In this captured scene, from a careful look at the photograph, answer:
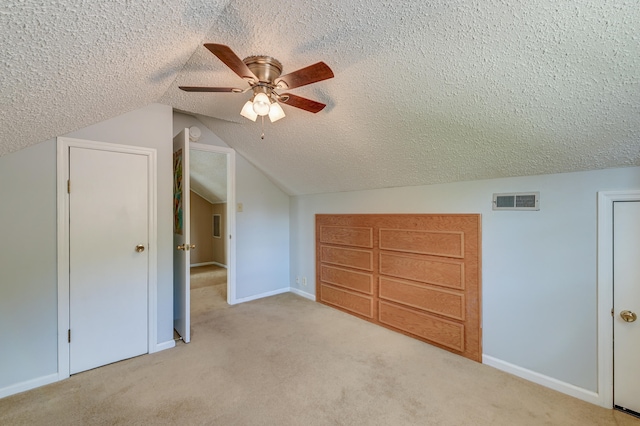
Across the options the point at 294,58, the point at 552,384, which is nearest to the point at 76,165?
the point at 294,58

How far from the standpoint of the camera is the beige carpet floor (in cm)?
176

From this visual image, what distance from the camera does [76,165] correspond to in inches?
88.0

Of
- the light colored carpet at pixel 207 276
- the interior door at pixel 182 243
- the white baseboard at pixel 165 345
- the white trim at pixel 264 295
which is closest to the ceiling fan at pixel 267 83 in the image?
the interior door at pixel 182 243

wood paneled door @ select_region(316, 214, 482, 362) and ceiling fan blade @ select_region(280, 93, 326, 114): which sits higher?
ceiling fan blade @ select_region(280, 93, 326, 114)

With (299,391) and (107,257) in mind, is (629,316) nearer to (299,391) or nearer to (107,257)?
(299,391)

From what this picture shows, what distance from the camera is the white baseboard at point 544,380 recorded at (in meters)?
1.91

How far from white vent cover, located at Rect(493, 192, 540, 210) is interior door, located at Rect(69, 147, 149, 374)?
121 inches

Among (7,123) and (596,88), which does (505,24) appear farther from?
(7,123)

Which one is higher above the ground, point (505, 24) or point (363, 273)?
point (505, 24)

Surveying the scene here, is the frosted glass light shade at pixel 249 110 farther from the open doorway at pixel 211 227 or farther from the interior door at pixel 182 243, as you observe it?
the open doorway at pixel 211 227

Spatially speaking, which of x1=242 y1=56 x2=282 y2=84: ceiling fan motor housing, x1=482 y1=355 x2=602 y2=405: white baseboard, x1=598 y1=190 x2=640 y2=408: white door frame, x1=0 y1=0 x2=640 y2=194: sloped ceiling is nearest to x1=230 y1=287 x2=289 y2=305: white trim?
x1=0 y1=0 x2=640 y2=194: sloped ceiling

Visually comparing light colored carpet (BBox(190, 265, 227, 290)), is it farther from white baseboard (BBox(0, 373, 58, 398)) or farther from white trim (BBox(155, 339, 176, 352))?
white baseboard (BBox(0, 373, 58, 398))

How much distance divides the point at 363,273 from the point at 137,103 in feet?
9.27

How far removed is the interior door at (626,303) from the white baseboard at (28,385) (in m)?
3.98
